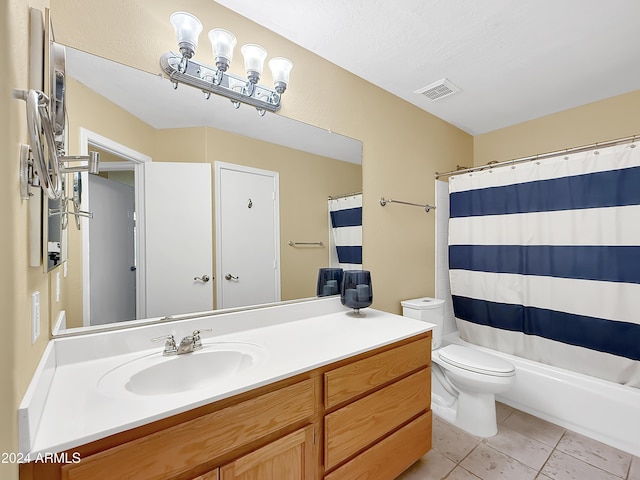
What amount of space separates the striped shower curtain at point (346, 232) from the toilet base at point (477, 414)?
111 centimetres

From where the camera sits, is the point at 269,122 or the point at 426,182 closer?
the point at 269,122

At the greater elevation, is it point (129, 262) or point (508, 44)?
point (508, 44)

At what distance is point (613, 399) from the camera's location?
173 cm

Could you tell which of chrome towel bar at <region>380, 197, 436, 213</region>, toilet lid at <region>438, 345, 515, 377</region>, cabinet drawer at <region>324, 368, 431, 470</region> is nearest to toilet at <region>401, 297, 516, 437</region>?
toilet lid at <region>438, 345, 515, 377</region>

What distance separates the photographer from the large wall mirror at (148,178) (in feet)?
3.68

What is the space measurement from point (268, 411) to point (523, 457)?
1.64 m

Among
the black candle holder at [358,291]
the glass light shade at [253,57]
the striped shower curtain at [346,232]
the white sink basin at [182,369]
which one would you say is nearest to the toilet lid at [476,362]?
the black candle holder at [358,291]

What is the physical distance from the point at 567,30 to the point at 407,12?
34.8 inches

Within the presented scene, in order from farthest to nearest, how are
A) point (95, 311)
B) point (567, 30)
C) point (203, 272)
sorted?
1. point (567, 30)
2. point (203, 272)
3. point (95, 311)

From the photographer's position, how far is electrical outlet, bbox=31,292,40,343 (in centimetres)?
76

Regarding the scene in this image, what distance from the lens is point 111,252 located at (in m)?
1.19

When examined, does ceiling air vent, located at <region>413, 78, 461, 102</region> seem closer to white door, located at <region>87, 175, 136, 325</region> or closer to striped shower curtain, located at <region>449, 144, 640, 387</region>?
striped shower curtain, located at <region>449, 144, 640, 387</region>

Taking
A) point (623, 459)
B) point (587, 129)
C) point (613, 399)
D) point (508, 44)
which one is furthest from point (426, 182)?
point (623, 459)

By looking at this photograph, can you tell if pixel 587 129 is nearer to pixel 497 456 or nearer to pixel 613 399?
pixel 613 399
